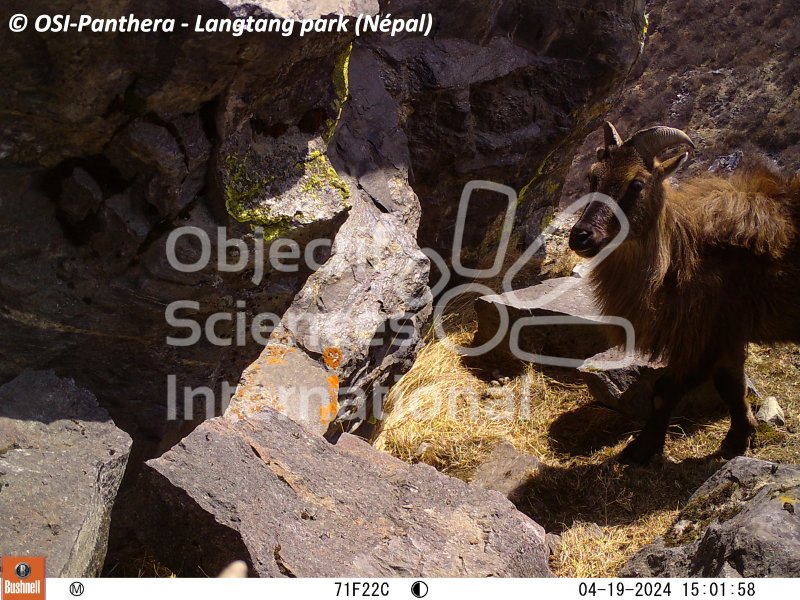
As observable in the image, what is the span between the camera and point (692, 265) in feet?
17.5

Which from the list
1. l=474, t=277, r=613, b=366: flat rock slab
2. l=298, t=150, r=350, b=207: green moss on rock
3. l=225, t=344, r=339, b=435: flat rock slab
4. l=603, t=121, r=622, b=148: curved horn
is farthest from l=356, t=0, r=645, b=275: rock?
l=225, t=344, r=339, b=435: flat rock slab

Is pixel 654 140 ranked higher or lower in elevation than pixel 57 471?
higher

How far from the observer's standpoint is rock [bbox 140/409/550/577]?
3.45 meters

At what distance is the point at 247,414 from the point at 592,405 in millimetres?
2940

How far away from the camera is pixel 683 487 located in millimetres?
5270

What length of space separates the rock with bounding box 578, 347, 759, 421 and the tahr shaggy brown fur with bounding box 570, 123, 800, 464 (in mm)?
394

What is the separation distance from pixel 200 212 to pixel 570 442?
325 centimetres

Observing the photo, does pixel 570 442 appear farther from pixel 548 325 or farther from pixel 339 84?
pixel 339 84

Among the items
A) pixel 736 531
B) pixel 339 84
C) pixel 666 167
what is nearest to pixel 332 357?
pixel 339 84
